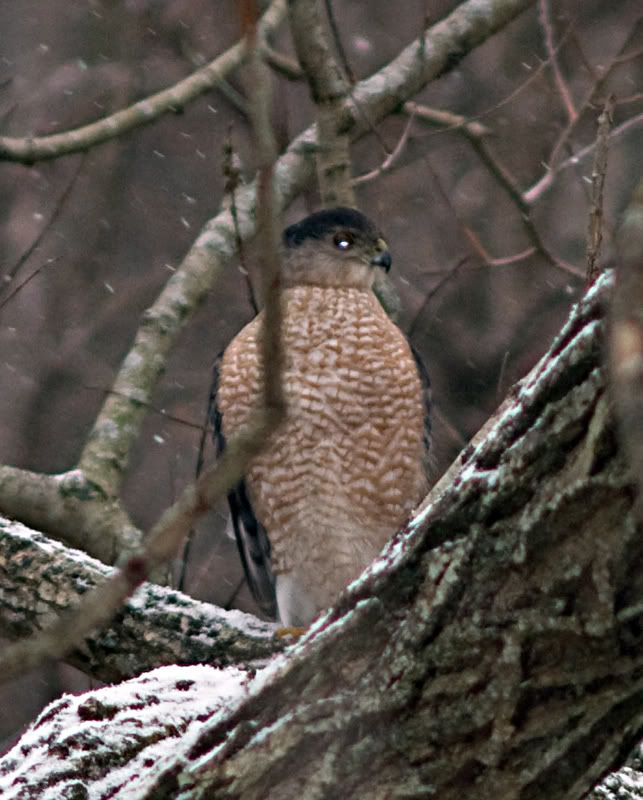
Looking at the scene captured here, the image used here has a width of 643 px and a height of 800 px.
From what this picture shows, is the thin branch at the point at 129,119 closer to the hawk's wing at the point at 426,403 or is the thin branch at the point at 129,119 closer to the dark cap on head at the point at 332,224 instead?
the dark cap on head at the point at 332,224

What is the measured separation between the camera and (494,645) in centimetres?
192

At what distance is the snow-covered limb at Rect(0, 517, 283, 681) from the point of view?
11.8ft

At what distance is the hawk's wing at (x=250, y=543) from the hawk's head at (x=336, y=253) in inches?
17.4

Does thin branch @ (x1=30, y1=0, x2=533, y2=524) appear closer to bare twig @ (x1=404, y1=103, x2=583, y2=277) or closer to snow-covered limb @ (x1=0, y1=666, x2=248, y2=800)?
bare twig @ (x1=404, y1=103, x2=583, y2=277)

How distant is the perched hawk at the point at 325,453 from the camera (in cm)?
432

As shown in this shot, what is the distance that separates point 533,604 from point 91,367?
544cm

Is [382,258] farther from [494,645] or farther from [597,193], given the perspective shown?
[494,645]

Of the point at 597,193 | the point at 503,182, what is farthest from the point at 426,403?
the point at 597,193

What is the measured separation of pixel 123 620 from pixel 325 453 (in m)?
0.93

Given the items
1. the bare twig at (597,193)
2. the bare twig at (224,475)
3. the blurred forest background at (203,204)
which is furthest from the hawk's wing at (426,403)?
the bare twig at (224,475)

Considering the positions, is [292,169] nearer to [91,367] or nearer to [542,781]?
[91,367]

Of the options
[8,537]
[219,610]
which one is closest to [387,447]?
[219,610]

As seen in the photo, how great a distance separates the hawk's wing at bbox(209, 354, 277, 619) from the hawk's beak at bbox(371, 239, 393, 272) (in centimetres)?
61

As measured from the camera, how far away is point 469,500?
6.40 feet
